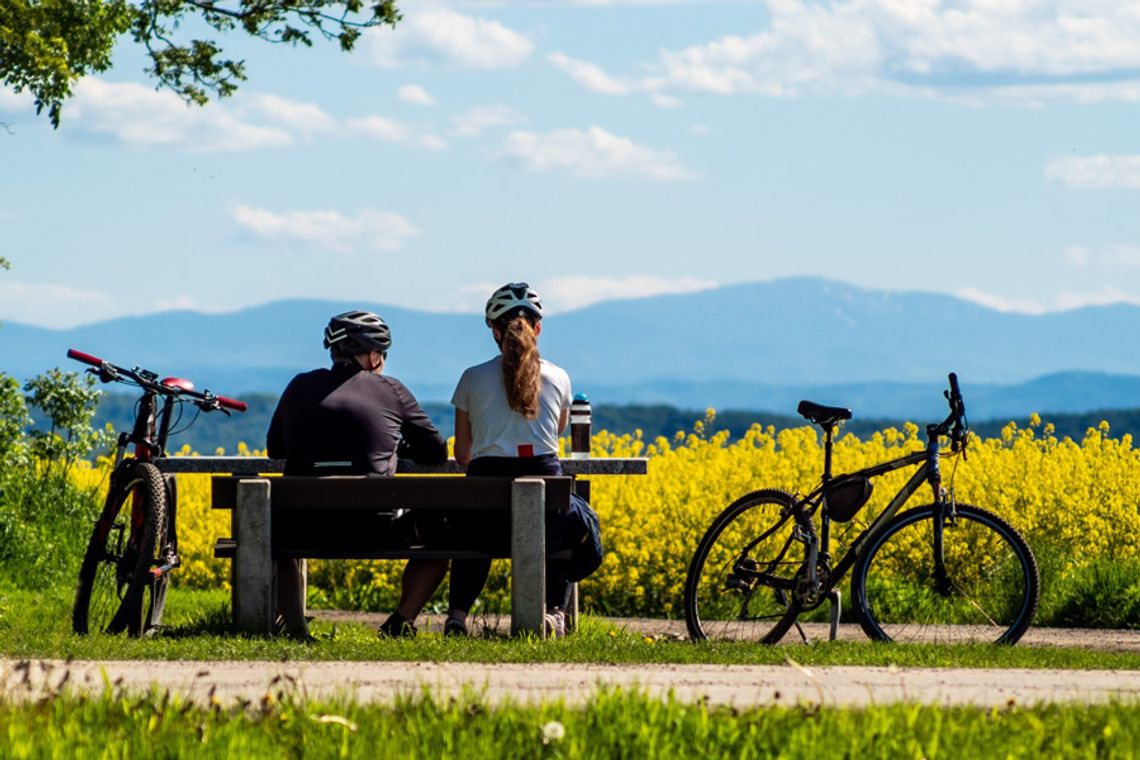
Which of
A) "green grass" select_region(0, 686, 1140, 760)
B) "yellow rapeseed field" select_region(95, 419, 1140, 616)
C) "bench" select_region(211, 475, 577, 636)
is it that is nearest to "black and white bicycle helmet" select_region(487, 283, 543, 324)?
"bench" select_region(211, 475, 577, 636)

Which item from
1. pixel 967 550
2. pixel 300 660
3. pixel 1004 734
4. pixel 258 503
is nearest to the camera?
pixel 1004 734

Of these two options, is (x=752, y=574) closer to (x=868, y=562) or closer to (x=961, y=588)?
(x=868, y=562)

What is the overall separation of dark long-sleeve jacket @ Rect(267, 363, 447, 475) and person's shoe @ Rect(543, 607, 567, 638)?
1.08m

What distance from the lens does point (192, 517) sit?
15562 mm

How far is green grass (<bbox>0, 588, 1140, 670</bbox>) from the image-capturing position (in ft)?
25.8

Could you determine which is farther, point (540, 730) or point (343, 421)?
point (343, 421)

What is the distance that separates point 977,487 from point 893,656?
643 cm

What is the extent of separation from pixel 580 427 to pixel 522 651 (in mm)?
2409

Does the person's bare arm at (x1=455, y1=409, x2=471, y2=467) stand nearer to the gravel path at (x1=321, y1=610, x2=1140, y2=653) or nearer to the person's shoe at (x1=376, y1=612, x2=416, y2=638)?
the person's shoe at (x1=376, y1=612, x2=416, y2=638)

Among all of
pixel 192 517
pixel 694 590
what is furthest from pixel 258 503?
pixel 192 517

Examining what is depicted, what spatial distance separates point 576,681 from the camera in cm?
690

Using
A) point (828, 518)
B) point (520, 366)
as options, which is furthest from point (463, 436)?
point (828, 518)

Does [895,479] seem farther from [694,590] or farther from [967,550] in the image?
[694,590]

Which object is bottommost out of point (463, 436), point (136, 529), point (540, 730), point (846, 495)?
point (540, 730)
